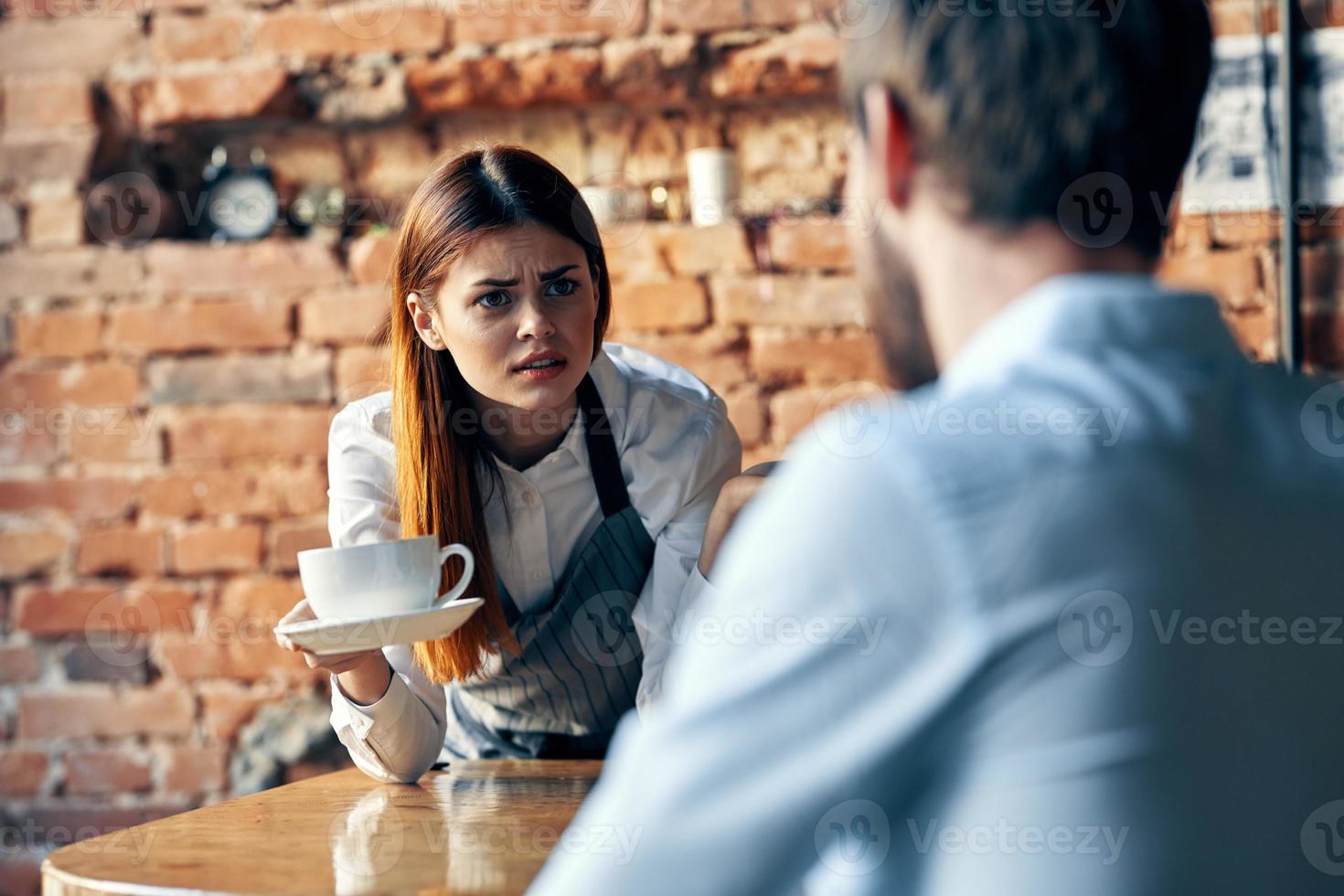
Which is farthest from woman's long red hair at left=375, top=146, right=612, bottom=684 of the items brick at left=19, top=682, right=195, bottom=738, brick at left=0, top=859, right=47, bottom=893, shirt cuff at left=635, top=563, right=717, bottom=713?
brick at left=0, top=859, right=47, bottom=893

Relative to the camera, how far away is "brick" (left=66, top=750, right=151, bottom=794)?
211 centimetres

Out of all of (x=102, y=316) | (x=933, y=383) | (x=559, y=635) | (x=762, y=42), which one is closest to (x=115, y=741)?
(x=102, y=316)

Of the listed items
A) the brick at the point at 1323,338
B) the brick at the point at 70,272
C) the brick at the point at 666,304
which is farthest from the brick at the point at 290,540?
the brick at the point at 1323,338

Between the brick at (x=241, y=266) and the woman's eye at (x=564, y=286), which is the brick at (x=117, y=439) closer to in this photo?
the brick at (x=241, y=266)

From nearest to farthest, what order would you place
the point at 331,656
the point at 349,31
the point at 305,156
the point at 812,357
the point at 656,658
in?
1. the point at 331,656
2. the point at 656,658
3. the point at 812,357
4. the point at 349,31
5. the point at 305,156

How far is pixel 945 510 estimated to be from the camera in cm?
44

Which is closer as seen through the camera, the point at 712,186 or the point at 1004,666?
the point at 1004,666

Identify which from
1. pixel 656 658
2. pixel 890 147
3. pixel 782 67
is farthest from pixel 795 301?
pixel 890 147

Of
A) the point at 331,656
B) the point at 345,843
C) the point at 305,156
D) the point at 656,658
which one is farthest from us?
the point at 305,156

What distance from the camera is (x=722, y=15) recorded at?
6.48 ft

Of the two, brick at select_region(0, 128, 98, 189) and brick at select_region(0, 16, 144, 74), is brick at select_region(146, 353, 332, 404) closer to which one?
brick at select_region(0, 128, 98, 189)

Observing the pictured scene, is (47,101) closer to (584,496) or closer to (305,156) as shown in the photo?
(305,156)

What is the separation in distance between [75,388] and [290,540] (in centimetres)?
42

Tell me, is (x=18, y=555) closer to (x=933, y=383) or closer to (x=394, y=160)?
(x=394, y=160)
